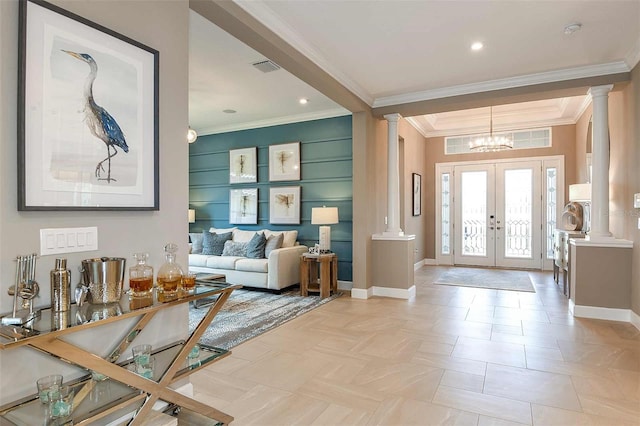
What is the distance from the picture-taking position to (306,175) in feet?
20.1

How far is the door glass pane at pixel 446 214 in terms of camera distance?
26.5 feet

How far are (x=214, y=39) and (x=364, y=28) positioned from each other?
4.63ft

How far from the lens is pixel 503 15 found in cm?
297

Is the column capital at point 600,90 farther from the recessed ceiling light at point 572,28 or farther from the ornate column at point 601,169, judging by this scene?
the recessed ceiling light at point 572,28

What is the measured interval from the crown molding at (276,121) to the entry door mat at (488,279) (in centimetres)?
332

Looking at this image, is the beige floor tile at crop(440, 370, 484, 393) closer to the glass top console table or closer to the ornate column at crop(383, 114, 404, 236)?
the glass top console table

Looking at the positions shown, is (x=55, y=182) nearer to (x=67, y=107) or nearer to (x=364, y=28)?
(x=67, y=107)

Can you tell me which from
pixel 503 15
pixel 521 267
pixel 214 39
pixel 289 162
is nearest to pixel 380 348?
pixel 503 15

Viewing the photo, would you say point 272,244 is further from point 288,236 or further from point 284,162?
point 284,162

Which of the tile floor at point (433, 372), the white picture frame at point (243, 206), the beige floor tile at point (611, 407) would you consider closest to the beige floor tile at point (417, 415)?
the tile floor at point (433, 372)

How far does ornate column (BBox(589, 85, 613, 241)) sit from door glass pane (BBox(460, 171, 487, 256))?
142 inches

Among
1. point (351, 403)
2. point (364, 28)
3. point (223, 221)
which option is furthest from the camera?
point (223, 221)

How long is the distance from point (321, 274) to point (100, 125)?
12.4ft

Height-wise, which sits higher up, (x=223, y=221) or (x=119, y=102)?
(x=119, y=102)
